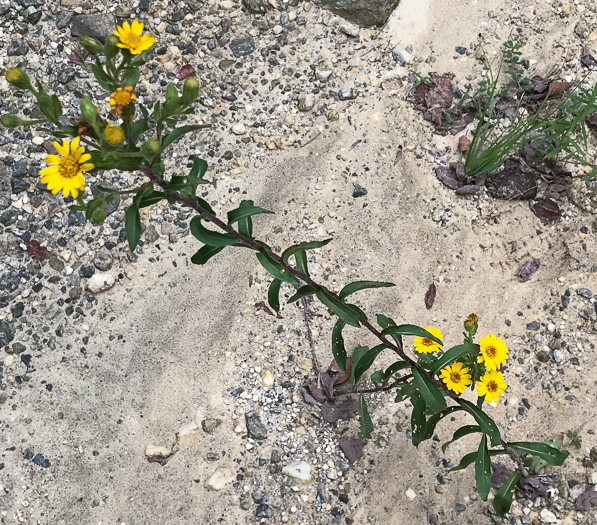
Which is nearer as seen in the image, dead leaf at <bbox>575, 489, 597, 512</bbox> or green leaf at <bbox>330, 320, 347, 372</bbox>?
green leaf at <bbox>330, 320, 347, 372</bbox>

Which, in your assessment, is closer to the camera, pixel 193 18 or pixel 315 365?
pixel 315 365

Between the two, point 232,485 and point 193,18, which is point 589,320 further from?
point 193,18

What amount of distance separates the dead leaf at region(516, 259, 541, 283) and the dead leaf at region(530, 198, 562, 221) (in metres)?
0.29

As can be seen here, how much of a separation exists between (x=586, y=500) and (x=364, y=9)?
127 inches

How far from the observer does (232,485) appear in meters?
3.17

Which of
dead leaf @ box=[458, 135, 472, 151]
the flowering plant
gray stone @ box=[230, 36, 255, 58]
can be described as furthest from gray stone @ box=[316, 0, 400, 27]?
the flowering plant

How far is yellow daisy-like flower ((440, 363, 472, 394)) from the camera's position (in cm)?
261

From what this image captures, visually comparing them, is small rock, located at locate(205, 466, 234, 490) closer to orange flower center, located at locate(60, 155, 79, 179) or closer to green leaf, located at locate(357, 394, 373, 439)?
green leaf, located at locate(357, 394, 373, 439)

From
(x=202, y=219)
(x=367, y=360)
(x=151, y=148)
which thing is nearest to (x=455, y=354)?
(x=367, y=360)

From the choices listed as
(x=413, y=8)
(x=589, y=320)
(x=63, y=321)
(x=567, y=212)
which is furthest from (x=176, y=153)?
(x=589, y=320)

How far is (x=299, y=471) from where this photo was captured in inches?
125

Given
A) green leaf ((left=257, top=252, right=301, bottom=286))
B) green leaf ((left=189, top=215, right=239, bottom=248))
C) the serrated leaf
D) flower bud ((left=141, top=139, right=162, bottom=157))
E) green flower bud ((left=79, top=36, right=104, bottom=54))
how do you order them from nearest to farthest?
flower bud ((left=141, top=139, right=162, bottom=157))
green flower bud ((left=79, top=36, right=104, bottom=54))
green leaf ((left=189, top=215, right=239, bottom=248))
green leaf ((left=257, top=252, right=301, bottom=286))
the serrated leaf

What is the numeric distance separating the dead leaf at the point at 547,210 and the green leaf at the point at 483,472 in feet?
5.14

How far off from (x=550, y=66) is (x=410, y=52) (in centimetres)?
94
